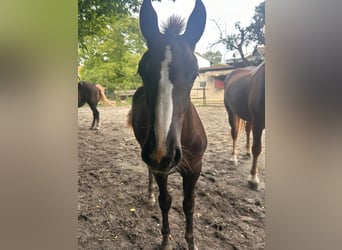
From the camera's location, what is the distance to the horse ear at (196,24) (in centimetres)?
104

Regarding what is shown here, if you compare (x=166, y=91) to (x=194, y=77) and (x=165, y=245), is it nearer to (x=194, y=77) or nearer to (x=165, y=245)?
(x=194, y=77)

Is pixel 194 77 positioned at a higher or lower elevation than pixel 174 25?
lower

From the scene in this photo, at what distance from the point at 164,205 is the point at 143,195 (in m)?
0.09

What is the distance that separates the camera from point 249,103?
1139 millimetres

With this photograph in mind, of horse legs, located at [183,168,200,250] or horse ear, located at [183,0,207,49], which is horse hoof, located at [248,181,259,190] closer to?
horse legs, located at [183,168,200,250]

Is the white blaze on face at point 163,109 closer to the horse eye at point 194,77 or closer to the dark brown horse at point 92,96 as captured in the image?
the horse eye at point 194,77

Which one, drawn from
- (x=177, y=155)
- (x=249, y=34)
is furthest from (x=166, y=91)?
(x=249, y=34)

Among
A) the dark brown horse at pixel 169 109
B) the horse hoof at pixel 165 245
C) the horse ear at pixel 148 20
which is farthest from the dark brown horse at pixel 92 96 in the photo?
the horse hoof at pixel 165 245

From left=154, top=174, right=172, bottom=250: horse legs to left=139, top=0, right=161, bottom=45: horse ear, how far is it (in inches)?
19.9
